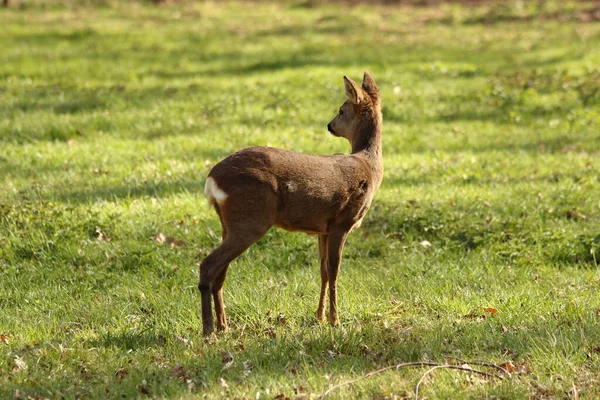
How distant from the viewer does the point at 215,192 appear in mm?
5730

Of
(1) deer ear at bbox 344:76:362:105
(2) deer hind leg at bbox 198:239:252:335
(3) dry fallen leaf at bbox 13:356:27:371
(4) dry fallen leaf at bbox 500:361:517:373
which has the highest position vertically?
(1) deer ear at bbox 344:76:362:105

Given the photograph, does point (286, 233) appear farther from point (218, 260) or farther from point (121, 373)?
point (121, 373)

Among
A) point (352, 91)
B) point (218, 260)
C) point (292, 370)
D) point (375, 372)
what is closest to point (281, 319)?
point (218, 260)

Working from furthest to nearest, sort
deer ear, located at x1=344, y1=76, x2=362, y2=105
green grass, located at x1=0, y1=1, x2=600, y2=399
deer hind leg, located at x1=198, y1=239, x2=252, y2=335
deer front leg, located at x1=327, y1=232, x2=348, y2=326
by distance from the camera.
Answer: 1. deer ear, located at x1=344, y1=76, x2=362, y2=105
2. deer front leg, located at x1=327, y1=232, x2=348, y2=326
3. deer hind leg, located at x1=198, y1=239, x2=252, y2=335
4. green grass, located at x1=0, y1=1, x2=600, y2=399

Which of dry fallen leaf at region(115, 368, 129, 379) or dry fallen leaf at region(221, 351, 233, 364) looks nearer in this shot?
dry fallen leaf at region(115, 368, 129, 379)

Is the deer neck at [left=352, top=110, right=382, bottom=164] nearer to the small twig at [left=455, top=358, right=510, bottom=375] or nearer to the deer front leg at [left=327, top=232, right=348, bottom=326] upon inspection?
the deer front leg at [left=327, top=232, right=348, bottom=326]

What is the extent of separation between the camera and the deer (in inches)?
224

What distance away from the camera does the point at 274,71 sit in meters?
17.1

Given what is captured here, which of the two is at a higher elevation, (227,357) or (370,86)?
(370,86)

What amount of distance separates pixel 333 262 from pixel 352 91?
1386mm

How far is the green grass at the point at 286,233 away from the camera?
5.45 meters

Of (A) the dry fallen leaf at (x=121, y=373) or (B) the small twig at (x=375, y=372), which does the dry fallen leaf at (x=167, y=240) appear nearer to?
(A) the dry fallen leaf at (x=121, y=373)

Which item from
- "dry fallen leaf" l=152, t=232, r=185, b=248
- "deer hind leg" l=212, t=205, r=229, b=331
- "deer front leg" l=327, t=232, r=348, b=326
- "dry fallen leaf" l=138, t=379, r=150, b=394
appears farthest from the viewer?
"dry fallen leaf" l=152, t=232, r=185, b=248

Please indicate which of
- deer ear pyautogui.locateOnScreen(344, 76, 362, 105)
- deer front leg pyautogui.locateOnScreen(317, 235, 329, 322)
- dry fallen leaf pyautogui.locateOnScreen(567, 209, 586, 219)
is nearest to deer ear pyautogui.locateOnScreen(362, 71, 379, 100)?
deer ear pyautogui.locateOnScreen(344, 76, 362, 105)
